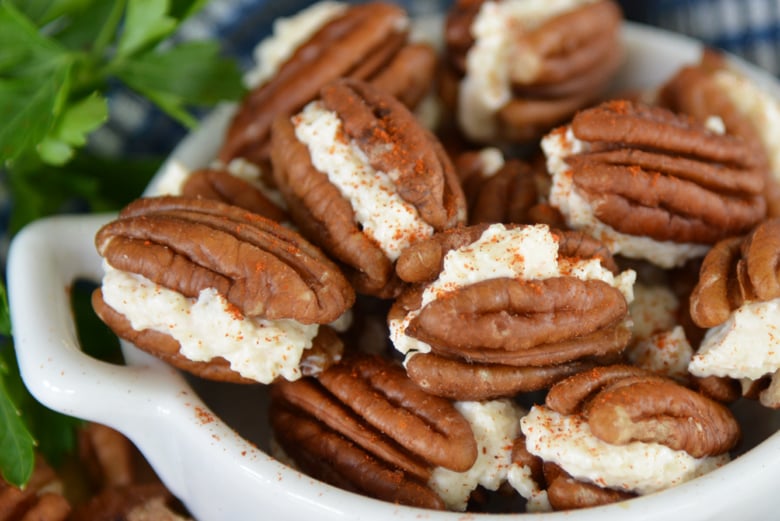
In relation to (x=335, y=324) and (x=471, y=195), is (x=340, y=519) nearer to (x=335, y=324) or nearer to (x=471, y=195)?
(x=335, y=324)

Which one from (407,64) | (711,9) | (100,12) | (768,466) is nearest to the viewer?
(768,466)

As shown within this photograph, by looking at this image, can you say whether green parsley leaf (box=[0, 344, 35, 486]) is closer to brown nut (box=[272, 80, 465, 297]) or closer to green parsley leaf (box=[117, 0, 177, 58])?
brown nut (box=[272, 80, 465, 297])

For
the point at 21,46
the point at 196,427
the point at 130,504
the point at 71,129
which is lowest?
the point at 130,504

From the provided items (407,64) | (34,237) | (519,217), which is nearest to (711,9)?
(407,64)

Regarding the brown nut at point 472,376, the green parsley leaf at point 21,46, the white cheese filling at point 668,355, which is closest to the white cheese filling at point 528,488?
the brown nut at point 472,376

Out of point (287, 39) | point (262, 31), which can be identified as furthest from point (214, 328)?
point (262, 31)

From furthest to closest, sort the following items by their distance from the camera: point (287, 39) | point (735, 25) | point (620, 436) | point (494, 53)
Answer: point (735, 25), point (287, 39), point (494, 53), point (620, 436)

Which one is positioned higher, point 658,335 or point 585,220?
point 585,220

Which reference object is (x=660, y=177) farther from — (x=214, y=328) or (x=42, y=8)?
(x=42, y=8)
